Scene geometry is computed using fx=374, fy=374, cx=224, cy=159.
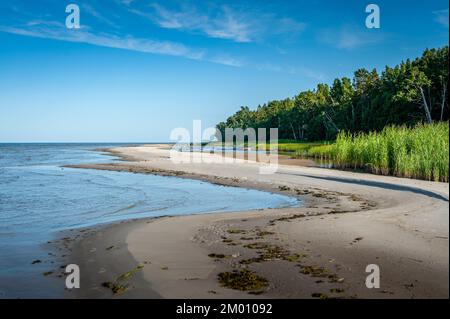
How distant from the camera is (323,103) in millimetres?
86750

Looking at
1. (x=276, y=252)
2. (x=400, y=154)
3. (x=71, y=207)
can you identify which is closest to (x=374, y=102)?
(x=400, y=154)

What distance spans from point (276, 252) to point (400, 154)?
47.6 feet

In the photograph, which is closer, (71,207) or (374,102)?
(71,207)

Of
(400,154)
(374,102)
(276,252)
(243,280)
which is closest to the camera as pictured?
(243,280)

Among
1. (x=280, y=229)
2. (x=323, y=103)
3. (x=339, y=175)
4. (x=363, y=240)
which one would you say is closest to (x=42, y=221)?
(x=280, y=229)

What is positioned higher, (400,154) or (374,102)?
(374,102)

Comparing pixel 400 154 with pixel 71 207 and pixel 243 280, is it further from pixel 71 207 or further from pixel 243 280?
pixel 243 280

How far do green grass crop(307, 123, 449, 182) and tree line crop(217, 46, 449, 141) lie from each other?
24.4 metres

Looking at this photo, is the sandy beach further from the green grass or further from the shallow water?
the green grass

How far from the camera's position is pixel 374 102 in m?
62.6

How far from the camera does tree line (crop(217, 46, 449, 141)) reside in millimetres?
50438
